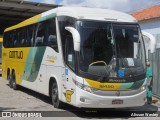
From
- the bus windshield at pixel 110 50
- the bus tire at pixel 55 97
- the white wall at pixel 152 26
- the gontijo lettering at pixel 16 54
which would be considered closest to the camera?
the bus windshield at pixel 110 50

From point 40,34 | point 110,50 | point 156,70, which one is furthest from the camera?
point 156,70

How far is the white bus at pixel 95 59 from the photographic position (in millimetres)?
10141

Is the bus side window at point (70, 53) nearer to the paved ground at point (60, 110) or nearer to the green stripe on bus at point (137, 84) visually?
the paved ground at point (60, 110)

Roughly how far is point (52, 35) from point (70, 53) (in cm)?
163

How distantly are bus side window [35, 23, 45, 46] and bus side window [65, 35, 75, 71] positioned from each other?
251 cm

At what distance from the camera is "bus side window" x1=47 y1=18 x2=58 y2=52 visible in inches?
467

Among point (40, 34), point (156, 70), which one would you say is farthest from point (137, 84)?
point (156, 70)

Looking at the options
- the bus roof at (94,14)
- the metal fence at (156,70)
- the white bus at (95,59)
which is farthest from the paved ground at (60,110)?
the bus roof at (94,14)

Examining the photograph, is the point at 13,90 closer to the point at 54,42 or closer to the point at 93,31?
the point at 54,42

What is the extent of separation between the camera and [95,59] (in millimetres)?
10312

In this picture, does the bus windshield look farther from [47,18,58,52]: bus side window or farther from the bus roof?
[47,18,58,52]: bus side window

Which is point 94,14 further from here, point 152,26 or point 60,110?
point 152,26

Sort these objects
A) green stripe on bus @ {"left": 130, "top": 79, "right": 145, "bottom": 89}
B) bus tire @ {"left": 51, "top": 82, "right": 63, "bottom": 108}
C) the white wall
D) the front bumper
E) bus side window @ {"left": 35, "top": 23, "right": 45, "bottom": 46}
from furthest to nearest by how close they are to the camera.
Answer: the white wall < bus side window @ {"left": 35, "top": 23, "right": 45, "bottom": 46} < bus tire @ {"left": 51, "top": 82, "right": 63, "bottom": 108} < green stripe on bus @ {"left": 130, "top": 79, "right": 145, "bottom": 89} < the front bumper

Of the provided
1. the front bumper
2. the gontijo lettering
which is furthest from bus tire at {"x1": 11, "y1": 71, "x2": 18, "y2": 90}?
the front bumper
